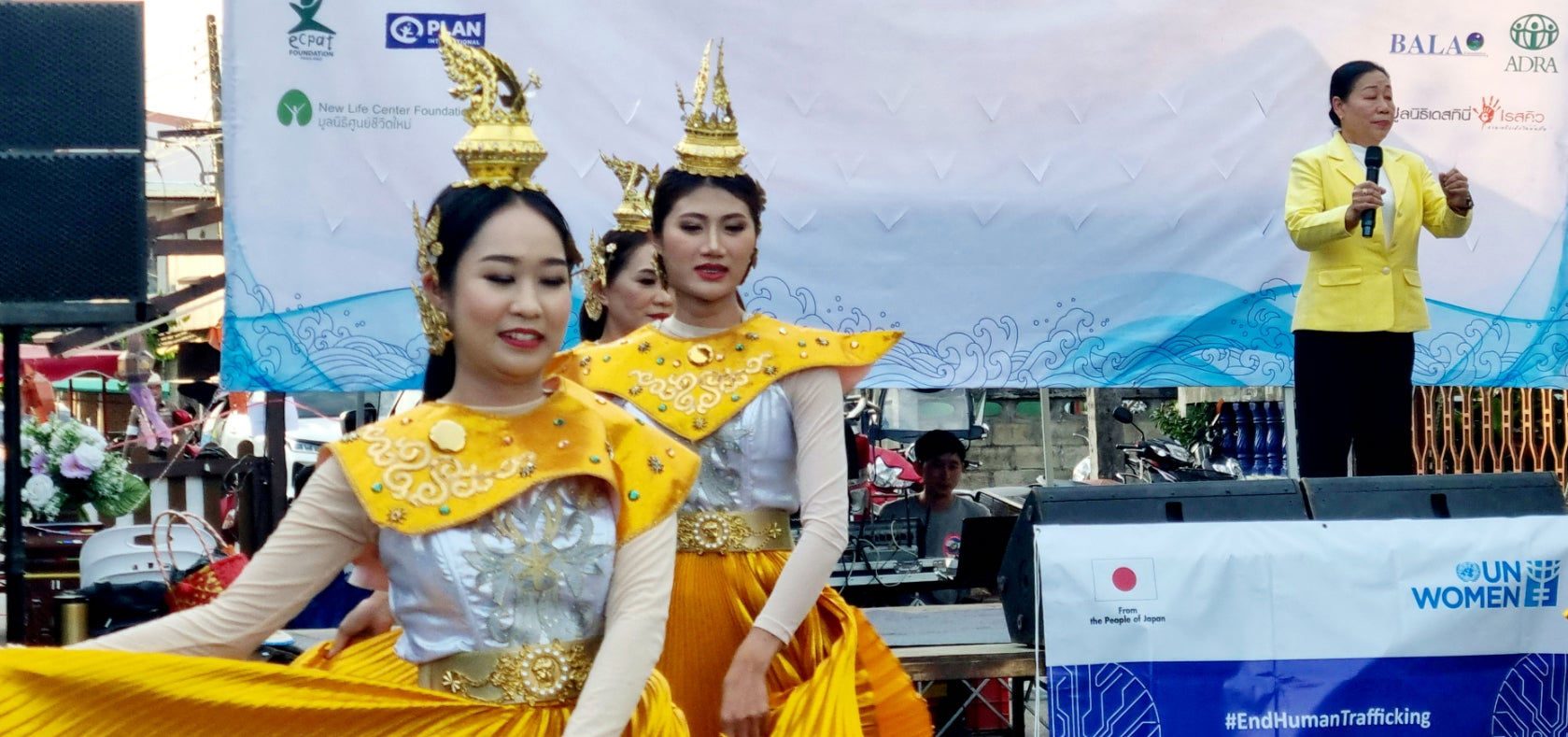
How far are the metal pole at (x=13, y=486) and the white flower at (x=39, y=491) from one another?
5.14 feet

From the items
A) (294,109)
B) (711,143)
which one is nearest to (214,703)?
(711,143)

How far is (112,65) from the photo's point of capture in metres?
4.09

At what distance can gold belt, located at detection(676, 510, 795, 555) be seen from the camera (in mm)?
3225

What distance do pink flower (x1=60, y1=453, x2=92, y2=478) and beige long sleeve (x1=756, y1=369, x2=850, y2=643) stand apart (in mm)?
3228

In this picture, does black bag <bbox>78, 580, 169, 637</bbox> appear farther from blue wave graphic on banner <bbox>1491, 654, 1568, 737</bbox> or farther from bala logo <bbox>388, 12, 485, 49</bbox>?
blue wave graphic on banner <bbox>1491, 654, 1568, 737</bbox>

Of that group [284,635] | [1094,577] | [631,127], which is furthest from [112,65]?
[1094,577]

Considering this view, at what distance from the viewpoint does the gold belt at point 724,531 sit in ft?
10.6

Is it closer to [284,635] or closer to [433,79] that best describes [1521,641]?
[284,635]

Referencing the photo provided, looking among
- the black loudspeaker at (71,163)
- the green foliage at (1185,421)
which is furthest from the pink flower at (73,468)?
the green foliage at (1185,421)

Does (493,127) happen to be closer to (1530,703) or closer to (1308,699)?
(1308,699)

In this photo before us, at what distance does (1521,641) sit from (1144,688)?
36.0 inches

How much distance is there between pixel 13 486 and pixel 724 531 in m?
1.72

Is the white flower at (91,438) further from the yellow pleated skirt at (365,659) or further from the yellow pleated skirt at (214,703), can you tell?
the yellow pleated skirt at (214,703)

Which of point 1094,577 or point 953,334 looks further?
point 953,334
